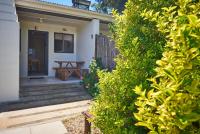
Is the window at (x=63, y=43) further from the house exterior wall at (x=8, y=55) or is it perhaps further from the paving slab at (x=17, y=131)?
the paving slab at (x=17, y=131)

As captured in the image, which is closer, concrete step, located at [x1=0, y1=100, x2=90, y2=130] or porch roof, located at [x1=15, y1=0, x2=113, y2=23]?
concrete step, located at [x1=0, y1=100, x2=90, y2=130]

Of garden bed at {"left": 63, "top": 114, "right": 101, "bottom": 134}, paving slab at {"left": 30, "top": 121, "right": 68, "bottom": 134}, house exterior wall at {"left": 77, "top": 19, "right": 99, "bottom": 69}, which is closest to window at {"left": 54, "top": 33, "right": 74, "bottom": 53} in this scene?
house exterior wall at {"left": 77, "top": 19, "right": 99, "bottom": 69}

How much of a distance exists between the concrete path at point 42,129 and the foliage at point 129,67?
94.4 inches

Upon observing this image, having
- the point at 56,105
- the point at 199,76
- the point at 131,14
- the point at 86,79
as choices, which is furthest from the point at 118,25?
the point at 86,79

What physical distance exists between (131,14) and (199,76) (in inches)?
58.5

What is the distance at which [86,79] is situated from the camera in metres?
8.71

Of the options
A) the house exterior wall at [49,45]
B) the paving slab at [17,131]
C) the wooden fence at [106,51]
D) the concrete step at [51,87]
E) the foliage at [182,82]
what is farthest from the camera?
the house exterior wall at [49,45]

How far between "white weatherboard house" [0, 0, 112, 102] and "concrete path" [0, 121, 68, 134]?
2.30 meters

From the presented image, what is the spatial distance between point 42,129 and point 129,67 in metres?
3.32

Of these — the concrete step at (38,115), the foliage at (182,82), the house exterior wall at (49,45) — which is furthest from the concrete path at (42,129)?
the house exterior wall at (49,45)

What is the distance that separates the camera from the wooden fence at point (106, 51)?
8594 millimetres

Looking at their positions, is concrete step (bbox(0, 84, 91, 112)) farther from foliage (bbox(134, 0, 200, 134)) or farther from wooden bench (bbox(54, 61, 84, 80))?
foliage (bbox(134, 0, 200, 134))

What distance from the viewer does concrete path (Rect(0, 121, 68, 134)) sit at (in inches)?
179

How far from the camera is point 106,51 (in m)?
9.07
